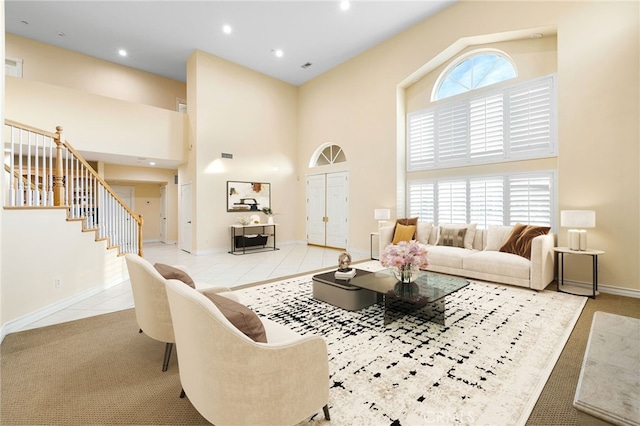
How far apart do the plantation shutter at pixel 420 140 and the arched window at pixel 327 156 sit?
1960 millimetres

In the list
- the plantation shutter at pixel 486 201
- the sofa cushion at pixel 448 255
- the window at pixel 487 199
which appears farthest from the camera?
the plantation shutter at pixel 486 201

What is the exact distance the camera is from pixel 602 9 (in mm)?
4082

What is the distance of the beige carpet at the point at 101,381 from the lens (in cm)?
171

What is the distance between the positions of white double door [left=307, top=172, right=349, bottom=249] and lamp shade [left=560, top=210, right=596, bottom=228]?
189 inches

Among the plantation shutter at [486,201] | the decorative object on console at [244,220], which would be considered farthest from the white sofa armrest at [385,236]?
the decorative object on console at [244,220]

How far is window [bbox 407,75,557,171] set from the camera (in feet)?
16.2

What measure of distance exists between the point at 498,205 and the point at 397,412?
4.92 meters

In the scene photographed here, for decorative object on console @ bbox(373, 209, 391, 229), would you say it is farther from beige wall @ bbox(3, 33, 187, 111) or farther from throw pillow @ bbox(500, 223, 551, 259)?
beige wall @ bbox(3, 33, 187, 111)

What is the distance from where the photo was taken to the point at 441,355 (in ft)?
7.77

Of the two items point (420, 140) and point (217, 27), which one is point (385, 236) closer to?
point (420, 140)

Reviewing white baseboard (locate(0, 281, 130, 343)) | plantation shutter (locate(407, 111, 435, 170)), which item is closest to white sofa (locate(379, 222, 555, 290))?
plantation shutter (locate(407, 111, 435, 170))

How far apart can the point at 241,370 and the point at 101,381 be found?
156cm

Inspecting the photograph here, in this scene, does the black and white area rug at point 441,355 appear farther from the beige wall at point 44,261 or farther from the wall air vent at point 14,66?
the wall air vent at point 14,66

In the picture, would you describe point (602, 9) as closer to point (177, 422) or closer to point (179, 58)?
point (177, 422)
